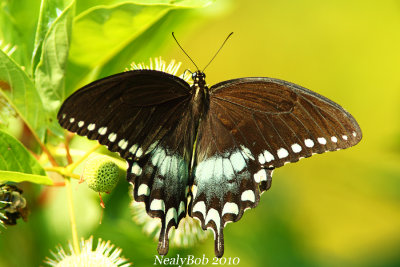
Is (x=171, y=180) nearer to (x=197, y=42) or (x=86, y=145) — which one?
(x=86, y=145)

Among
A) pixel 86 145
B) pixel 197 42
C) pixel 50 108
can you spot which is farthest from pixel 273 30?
pixel 50 108

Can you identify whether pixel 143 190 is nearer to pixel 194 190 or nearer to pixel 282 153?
pixel 194 190

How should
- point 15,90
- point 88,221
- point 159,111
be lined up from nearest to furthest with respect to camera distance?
1. point 15,90
2. point 159,111
3. point 88,221

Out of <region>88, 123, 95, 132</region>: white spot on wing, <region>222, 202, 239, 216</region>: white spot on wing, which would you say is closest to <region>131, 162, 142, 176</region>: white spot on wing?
<region>88, 123, 95, 132</region>: white spot on wing

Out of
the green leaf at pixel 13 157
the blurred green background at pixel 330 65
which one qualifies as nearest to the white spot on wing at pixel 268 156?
the green leaf at pixel 13 157

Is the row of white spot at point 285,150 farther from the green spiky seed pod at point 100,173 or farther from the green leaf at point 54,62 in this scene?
the green leaf at point 54,62

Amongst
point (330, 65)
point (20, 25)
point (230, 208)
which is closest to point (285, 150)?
point (230, 208)
